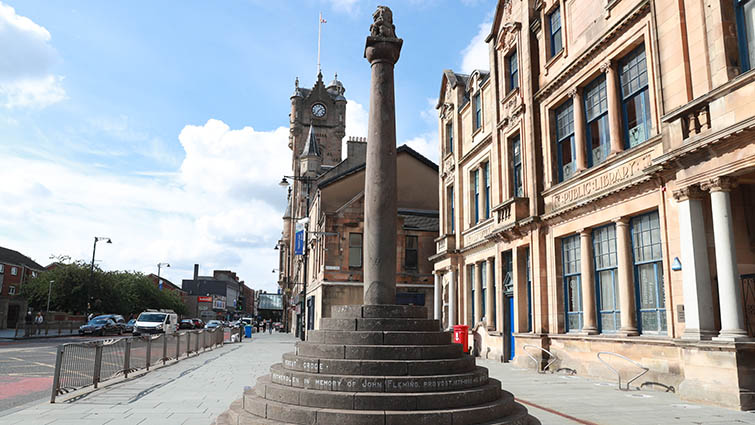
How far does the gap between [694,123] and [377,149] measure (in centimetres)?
633

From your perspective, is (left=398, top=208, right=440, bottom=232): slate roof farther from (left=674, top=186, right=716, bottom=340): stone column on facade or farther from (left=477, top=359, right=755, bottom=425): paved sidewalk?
(left=674, top=186, right=716, bottom=340): stone column on facade

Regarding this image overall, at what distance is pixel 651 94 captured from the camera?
1202 centimetres

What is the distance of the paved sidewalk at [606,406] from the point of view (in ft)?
26.0

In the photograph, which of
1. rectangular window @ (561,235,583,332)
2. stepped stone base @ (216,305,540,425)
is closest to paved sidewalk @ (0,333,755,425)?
stepped stone base @ (216,305,540,425)

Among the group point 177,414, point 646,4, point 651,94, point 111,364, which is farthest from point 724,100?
point 111,364

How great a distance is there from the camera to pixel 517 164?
18781 millimetres

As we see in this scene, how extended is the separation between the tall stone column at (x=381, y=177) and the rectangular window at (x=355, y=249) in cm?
2376

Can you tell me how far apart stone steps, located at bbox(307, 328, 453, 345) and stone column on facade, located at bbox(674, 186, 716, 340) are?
5259 mm

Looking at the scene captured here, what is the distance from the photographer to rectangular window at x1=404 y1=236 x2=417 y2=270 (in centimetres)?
3294

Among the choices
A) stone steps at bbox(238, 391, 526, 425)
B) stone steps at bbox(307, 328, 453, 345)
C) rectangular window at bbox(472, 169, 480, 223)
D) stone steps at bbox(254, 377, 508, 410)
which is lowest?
stone steps at bbox(238, 391, 526, 425)

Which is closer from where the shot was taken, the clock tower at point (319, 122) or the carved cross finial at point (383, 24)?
the carved cross finial at point (383, 24)

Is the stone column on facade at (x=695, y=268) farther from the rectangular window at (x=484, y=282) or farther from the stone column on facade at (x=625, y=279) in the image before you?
the rectangular window at (x=484, y=282)

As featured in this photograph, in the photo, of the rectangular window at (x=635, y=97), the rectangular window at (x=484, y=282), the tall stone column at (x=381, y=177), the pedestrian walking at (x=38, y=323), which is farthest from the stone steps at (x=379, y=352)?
the pedestrian walking at (x=38, y=323)

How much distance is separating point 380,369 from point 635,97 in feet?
32.9
